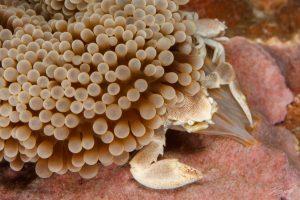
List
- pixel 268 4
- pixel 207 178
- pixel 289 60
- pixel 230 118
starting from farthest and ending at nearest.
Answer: pixel 268 4
pixel 289 60
pixel 230 118
pixel 207 178

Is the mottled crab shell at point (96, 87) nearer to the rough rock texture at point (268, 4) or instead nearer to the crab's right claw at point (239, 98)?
the crab's right claw at point (239, 98)

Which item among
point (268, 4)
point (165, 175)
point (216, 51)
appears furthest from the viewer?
point (268, 4)

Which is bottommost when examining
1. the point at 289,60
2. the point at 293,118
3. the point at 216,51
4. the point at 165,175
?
the point at 293,118

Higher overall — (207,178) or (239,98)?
(239,98)

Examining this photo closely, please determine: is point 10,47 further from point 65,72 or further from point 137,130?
point 137,130

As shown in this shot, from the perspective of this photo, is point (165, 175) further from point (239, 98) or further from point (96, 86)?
point (239, 98)

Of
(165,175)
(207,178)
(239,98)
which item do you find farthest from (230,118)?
(165,175)
